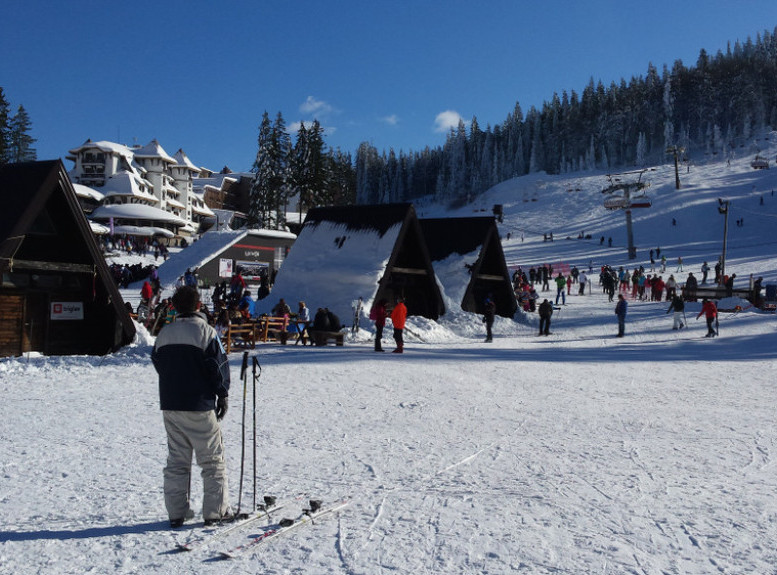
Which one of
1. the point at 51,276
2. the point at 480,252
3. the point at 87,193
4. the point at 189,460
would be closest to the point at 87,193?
the point at 87,193

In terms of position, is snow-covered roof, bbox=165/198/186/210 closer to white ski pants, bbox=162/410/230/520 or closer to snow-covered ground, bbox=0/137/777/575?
snow-covered ground, bbox=0/137/777/575

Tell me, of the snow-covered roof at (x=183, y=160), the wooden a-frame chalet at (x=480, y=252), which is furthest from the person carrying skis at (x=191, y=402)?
the snow-covered roof at (x=183, y=160)

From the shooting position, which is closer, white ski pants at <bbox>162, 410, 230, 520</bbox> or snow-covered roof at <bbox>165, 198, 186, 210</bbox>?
white ski pants at <bbox>162, 410, 230, 520</bbox>

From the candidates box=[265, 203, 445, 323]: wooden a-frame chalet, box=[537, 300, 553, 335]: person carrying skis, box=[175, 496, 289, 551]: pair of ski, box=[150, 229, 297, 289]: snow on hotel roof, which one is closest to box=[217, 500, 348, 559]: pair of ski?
box=[175, 496, 289, 551]: pair of ski

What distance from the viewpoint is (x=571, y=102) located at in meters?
153

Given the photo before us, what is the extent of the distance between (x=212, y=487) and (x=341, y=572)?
3.98ft

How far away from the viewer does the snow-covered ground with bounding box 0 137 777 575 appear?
13.2ft

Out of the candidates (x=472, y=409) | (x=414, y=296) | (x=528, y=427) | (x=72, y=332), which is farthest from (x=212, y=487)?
(x=414, y=296)

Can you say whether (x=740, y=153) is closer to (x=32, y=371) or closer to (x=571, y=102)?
(x=571, y=102)

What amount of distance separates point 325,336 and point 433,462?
1077cm

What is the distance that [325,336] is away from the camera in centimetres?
1688

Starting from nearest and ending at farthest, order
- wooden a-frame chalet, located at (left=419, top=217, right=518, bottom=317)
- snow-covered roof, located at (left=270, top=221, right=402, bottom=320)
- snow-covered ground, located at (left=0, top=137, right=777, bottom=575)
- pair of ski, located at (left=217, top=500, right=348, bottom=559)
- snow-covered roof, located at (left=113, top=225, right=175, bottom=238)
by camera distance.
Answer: pair of ski, located at (left=217, top=500, right=348, bottom=559), snow-covered ground, located at (left=0, top=137, right=777, bottom=575), snow-covered roof, located at (left=270, top=221, right=402, bottom=320), wooden a-frame chalet, located at (left=419, top=217, right=518, bottom=317), snow-covered roof, located at (left=113, top=225, right=175, bottom=238)

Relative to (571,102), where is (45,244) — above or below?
below

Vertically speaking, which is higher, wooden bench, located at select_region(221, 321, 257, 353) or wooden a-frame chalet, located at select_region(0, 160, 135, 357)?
wooden a-frame chalet, located at select_region(0, 160, 135, 357)
